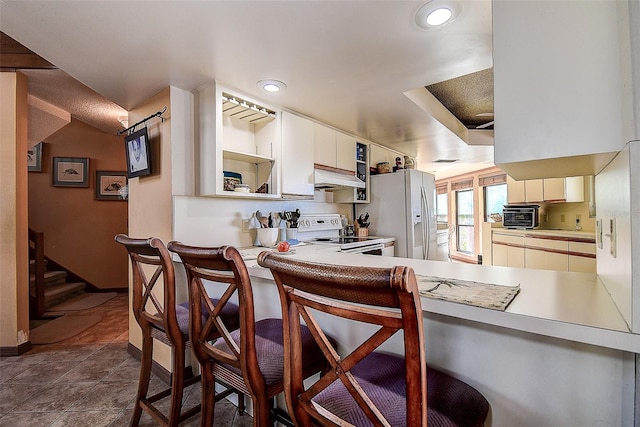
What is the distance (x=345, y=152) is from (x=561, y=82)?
2.62 m

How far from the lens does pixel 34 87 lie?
2797mm

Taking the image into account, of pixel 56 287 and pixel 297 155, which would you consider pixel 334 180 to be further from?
pixel 56 287

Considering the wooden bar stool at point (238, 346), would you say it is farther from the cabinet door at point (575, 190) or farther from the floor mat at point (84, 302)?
the cabinet door at point (575, 190)

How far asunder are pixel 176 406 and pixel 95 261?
4.26m

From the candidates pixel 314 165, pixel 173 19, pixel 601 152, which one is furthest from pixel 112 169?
pixel 601 152

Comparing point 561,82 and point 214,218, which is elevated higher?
point 561,82

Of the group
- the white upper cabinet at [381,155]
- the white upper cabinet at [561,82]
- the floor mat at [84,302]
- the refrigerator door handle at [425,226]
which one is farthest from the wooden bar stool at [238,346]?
the floor mat at [84,302]

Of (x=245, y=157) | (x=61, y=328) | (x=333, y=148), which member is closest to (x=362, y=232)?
(x=333, y=148)

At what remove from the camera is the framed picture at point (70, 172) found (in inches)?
173

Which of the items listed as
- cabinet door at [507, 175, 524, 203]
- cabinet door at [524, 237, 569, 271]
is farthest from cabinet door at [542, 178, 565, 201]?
cabinet door at [524, 237, 569, 271]

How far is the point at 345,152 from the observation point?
338 cm

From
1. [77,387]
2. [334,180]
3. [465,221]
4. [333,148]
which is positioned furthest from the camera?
[465,221]

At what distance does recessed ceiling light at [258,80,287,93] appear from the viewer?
2.12 m

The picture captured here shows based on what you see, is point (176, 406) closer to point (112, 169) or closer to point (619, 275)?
point (619, 275)
